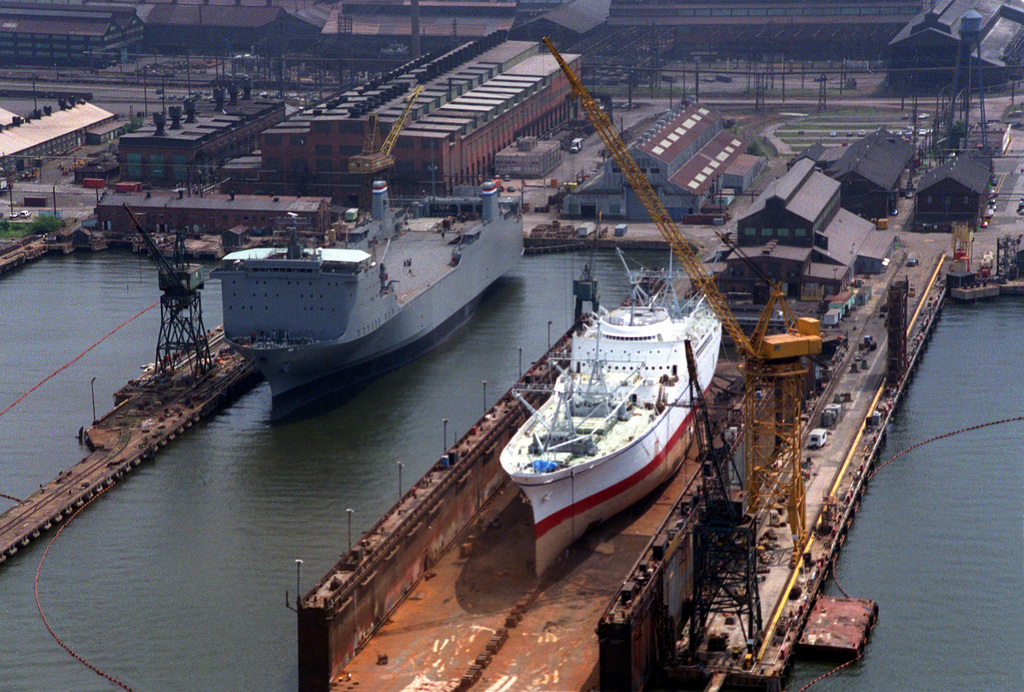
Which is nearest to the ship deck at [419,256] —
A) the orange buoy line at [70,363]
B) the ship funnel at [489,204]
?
the ship funnel at [489,204]

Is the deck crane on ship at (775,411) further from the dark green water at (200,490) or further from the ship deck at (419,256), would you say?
the ship deck at (419,256)

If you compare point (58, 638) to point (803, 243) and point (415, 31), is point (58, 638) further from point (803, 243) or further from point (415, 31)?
point (415, 31)

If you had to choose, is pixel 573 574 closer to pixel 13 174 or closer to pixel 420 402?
pixel 420 402

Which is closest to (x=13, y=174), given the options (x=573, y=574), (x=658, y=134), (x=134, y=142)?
(x=134, y=142)

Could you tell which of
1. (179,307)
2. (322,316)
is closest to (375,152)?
(322,316)

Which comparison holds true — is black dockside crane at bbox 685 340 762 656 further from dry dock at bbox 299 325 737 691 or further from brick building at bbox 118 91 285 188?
brick building at bbox 118 91 285 188

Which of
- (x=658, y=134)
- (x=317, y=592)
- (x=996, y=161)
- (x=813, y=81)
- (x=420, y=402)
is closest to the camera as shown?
(x=317, y=592)
